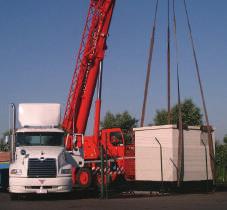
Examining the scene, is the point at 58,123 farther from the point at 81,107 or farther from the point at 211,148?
the point at 211,148

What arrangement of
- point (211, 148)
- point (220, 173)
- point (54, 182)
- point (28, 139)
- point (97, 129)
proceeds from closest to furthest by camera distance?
point (54, 182) < point (28, 139) < point (211, 148) < point (97, 129) < point (220, 173)

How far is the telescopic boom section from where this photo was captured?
21.8 metres

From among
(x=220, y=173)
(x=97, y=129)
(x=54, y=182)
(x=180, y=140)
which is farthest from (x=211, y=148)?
(x=220, y=173)

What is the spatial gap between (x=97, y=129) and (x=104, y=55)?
334 cm

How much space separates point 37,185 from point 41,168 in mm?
583

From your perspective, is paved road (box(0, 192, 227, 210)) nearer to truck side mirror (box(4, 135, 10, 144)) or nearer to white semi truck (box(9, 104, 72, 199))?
white semi truck (box(9, 104, 72, 199))

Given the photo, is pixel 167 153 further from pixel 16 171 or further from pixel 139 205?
pixel 16 171

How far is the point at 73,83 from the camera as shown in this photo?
22.5 m

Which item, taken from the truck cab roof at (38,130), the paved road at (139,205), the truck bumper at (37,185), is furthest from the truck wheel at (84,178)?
the paved road at (139,205)

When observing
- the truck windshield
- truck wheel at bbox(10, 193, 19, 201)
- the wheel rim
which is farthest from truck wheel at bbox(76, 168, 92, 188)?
truck wheel at bbox(10, 193, 19, 201)

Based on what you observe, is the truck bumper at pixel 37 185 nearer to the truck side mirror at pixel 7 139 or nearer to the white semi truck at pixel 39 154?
the white semi truck at pixel 39 154

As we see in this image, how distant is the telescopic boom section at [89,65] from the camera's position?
21.8m

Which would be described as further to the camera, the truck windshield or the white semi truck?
the truck windshield

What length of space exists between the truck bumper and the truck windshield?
1.77 meters
